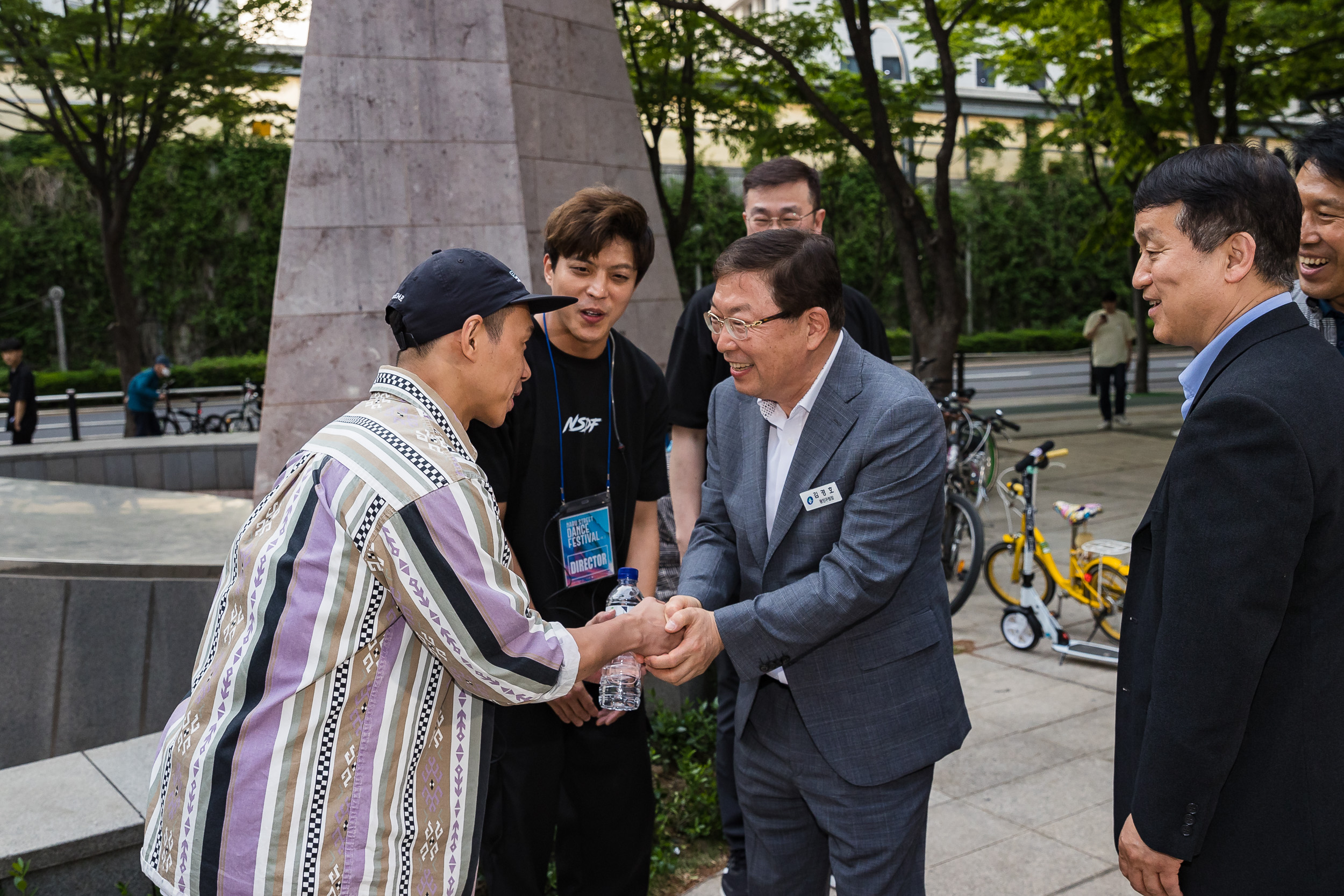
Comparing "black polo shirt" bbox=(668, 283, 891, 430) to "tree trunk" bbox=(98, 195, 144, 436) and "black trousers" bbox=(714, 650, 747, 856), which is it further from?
"tree trunk" bbox=(98, 195, 144, 436)

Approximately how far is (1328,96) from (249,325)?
29435mm

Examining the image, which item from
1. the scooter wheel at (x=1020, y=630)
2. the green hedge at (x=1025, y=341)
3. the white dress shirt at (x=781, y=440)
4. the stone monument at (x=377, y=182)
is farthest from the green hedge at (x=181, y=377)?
the white dress shirt at (x=781, y=440)

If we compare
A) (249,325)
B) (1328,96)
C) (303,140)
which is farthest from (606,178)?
(249,325)

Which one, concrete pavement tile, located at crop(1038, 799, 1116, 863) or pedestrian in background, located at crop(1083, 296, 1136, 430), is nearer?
concrete pavement tile, located at crop(1038, 799, 1116, 863)

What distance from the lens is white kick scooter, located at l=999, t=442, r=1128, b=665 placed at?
5820 mm

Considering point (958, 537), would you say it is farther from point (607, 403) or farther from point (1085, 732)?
point (607, 403)

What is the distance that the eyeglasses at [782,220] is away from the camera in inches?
155

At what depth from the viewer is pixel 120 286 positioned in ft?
56.0

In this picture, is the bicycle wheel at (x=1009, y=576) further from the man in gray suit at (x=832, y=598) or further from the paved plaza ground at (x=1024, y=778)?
the man in gray suit at (x=832, y=598)

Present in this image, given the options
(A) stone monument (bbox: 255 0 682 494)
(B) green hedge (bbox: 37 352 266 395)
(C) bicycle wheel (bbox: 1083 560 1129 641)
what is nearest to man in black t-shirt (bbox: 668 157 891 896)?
(A) stone monument (bbox: 255 0 682 494)

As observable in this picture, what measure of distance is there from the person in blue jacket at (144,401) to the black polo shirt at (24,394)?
1515mm

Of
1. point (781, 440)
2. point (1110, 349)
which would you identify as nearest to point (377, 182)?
point (781, 440)

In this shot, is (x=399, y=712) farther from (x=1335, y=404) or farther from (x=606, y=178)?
(x=606, y=178)

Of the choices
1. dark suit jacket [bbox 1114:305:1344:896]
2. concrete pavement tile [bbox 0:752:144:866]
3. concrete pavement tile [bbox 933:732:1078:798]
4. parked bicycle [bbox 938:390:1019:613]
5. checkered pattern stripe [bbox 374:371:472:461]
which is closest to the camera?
dark suit jacket [bbox 1114:305:1344:896]
